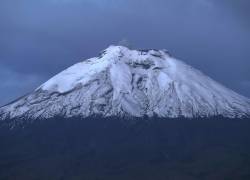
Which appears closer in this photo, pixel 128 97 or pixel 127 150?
pixel 127 150

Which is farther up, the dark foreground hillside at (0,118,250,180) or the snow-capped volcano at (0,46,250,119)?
the snow-capped volcano at (0,46,250,119)

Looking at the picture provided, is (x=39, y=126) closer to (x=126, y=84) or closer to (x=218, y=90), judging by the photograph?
(x=126, y=84)

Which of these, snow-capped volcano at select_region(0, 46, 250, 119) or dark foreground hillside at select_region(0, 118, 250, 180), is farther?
snow-capped volcano at select_region(0, 46, 250, 119)

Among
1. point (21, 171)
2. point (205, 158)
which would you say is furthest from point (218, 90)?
point (21, 171)

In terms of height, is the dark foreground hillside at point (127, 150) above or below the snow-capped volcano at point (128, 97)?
below
